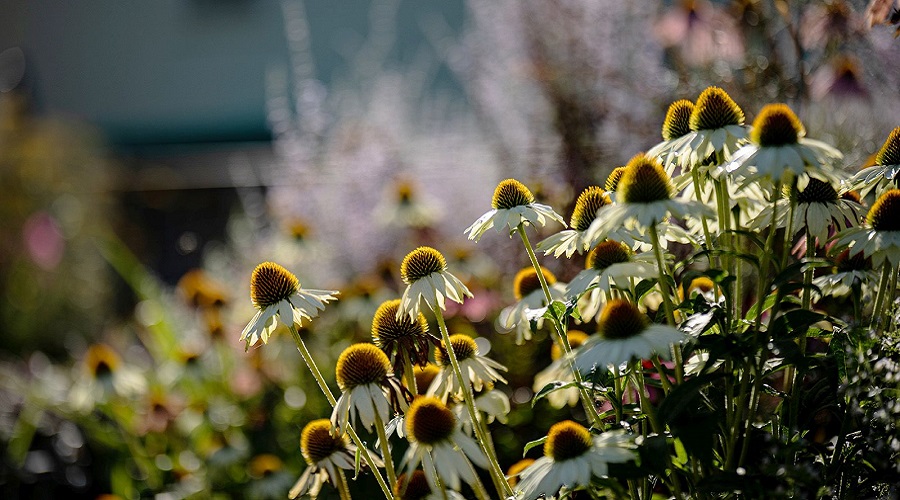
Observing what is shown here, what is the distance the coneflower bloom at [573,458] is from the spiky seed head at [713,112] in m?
0.32

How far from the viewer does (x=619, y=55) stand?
93.1 inches

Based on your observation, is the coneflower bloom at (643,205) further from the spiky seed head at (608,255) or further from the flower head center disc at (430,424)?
the flower head center disc at (430,424)

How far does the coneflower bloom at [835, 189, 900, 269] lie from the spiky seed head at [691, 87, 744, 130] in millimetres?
161

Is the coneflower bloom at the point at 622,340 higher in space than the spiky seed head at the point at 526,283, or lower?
lower

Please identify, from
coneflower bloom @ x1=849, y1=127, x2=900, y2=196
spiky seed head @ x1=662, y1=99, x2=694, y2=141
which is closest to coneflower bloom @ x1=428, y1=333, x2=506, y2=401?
spiky seed head @ x1=662, y1=99, x2=694, y2=141

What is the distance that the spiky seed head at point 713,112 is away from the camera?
0.89m

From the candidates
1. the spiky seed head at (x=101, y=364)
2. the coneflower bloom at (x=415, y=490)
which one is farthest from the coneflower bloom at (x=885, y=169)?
the spiky seed head at (x=101, y=364)

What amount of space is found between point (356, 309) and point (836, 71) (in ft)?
3.81

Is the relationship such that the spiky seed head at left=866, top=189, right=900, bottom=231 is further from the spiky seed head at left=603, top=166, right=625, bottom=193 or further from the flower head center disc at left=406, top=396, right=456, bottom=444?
the flower head center disc at left=406, top=396, right=456, bottom=444

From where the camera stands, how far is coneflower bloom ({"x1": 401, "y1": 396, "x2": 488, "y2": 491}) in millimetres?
823

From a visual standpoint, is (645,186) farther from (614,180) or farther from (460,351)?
(460,351)

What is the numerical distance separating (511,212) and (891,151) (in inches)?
15.8

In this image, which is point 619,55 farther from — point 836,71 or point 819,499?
point 819,499

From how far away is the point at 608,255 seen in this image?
880 millimetres
